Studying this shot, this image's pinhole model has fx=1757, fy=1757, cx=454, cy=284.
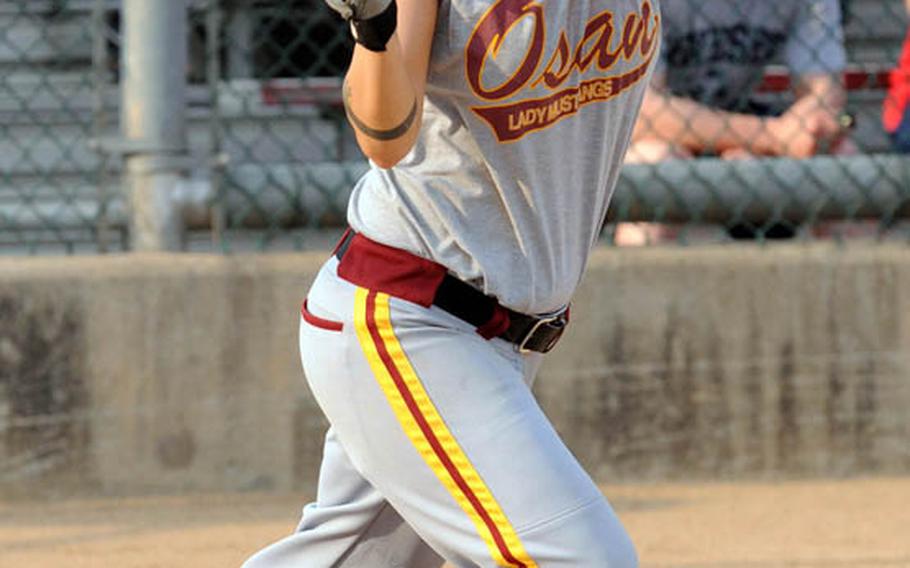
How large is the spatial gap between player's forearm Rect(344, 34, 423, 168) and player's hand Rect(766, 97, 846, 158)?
3011 mm

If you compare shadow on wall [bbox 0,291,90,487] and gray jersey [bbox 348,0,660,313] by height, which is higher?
gray jersey [bbox 348,0,660,313]

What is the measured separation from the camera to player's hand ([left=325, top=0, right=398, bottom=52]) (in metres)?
2.08

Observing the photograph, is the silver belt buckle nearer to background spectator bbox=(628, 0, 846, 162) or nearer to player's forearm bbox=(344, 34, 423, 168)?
player's forearm bbox=(344, 34, 423, 168)

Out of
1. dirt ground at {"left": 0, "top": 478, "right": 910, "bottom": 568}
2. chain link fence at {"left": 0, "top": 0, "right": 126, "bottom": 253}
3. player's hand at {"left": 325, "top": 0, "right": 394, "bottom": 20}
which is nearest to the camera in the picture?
player's hand at {"left": 325, "top": 0, "right": 394, "bottom": 20}

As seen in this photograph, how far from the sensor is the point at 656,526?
4.46 meters

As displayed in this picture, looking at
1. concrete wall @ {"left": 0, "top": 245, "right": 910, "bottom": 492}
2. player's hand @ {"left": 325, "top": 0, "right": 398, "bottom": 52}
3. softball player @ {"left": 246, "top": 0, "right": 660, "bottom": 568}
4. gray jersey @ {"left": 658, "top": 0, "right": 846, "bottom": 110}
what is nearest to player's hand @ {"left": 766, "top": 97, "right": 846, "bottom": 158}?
gray jersey @ {"left": 658, "top": 0, "right": 846, "bottom": 110}

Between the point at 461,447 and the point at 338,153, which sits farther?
the point at 338,153

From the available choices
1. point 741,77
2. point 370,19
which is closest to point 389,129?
point 370,19

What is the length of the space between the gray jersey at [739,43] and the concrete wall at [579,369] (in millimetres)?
528

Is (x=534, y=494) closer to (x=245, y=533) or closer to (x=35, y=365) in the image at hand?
(x=245, y=533)

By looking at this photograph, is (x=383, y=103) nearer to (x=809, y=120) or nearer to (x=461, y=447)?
(x=461, y=447)

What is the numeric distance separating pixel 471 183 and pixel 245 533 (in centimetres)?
213

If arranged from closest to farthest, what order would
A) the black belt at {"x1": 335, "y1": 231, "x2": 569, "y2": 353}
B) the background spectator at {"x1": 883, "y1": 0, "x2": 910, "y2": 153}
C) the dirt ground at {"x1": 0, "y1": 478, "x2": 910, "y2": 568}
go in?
the black belt at {"x1": 335, "y1": 231, "x2": 569, "y2": 353} < the dirt ground at {"x1": 0, "y1": 478, "x2": 910, "y2": 568} < the background spectator at {"x1": 883, "y1": 0, "x2": 910, "y2": 153}

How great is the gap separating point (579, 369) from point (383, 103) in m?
2.71
